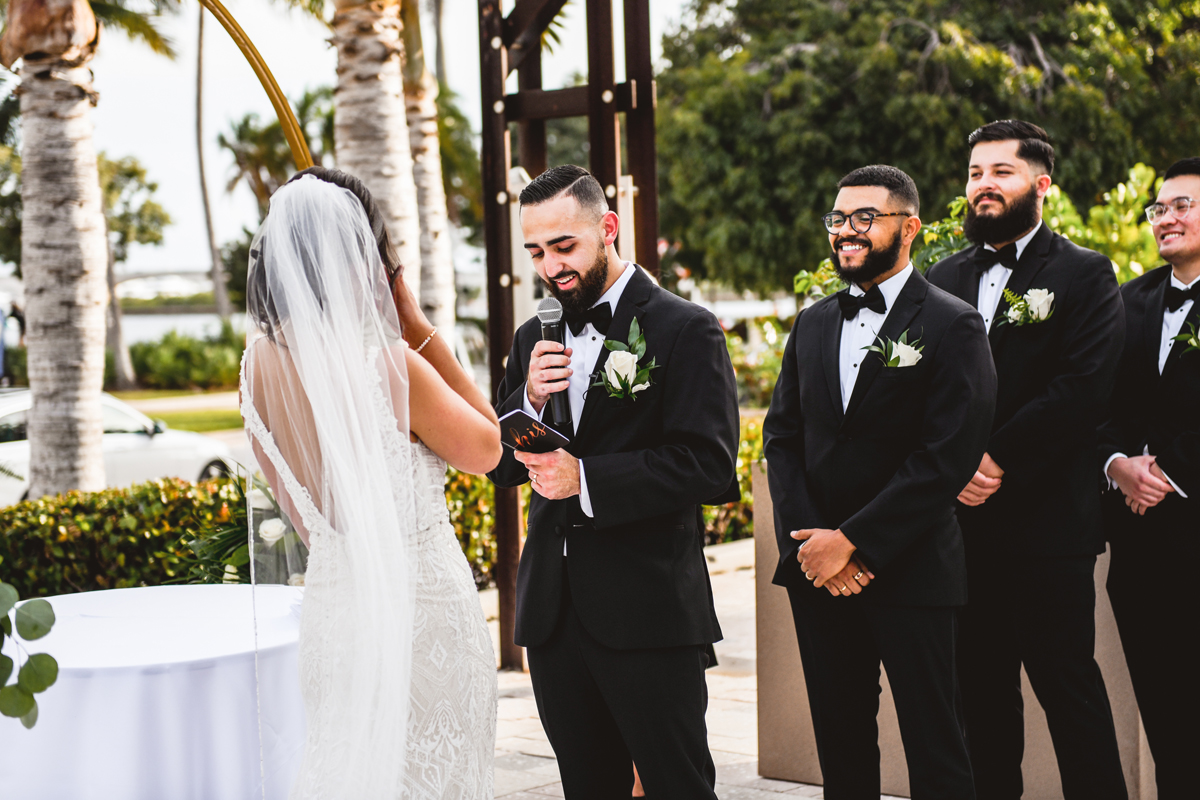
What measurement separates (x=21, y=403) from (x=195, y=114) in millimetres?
25181

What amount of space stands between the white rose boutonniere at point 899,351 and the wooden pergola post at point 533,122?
219 cm

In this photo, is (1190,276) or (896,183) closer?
(896,183)

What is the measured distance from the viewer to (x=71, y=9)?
7.23 meters

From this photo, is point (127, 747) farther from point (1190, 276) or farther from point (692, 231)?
point (692, 231)

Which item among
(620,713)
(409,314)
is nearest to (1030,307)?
(620,713)

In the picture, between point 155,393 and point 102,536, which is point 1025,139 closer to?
point 102,536

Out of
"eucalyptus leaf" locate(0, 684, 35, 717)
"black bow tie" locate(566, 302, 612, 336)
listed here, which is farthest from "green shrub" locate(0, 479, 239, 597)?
"eucalyptus leaf" locate(0, 684, 35, 717)

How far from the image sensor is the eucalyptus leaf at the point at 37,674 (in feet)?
5.88

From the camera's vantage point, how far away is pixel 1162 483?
3.35m

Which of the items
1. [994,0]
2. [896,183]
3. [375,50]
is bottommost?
[896,183]

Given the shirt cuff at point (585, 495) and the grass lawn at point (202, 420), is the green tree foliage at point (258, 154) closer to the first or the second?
the grass lawn at point (202, 420)

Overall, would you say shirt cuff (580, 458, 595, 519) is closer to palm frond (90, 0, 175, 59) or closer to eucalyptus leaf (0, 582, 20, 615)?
eucalyptus leaf (0, 582, 20, 615)

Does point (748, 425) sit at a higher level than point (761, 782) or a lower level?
higher

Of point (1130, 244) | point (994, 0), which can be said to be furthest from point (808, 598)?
point (994, 0)
